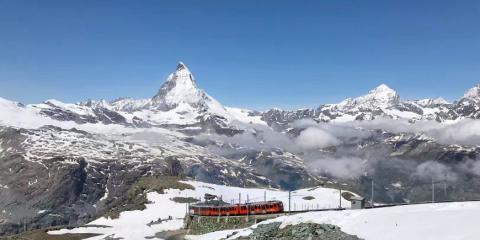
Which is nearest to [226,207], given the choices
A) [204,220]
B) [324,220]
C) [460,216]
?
[204,220]

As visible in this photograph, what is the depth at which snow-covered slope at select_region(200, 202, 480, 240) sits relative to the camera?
55.3 meters

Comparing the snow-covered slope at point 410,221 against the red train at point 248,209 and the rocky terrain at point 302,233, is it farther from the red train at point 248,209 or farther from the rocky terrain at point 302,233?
the red train at point 248,209

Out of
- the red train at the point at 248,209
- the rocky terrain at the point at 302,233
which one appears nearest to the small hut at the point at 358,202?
the rocky terrain at the point at 302,233

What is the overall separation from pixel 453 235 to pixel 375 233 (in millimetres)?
9918

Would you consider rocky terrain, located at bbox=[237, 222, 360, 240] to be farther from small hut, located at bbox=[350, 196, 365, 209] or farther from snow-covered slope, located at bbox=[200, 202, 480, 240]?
small hut, located at bbox=[350, 196, 365, 209]

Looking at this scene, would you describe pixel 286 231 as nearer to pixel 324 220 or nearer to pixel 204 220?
pixel 324 220

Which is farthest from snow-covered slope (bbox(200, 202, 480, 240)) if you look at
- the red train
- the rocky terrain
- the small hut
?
the red train

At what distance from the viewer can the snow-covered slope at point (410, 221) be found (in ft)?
181

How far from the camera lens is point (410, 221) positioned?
2511 inches

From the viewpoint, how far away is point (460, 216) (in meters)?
61.7

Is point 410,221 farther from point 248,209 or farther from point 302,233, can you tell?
point 248,209

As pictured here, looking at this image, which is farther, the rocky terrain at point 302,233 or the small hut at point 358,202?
the small hut at point 358,202

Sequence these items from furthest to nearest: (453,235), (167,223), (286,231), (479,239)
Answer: (167,223) < (286,231) < (453,235) < (479,239)

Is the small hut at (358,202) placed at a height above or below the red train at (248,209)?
above
